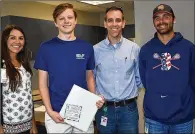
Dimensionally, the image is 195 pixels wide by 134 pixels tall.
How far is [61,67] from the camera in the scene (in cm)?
156

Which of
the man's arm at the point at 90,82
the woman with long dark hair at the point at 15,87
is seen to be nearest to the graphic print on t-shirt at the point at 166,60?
the man's arm at the point at 90,82

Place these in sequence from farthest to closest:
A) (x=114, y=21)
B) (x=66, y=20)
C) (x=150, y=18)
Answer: (x=150, y=18), (x=114, y=21), (x=66, y=20)

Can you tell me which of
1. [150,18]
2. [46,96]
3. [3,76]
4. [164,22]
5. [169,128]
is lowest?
[169,128]

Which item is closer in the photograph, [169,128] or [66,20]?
[66,20]

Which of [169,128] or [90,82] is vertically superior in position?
[90,82]

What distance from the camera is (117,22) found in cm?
180

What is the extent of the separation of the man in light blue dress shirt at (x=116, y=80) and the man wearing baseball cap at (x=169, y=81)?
0.47 ft

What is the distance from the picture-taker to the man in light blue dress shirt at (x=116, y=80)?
6.04 feet

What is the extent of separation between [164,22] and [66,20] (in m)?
0.69

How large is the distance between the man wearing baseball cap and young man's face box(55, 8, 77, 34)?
608 mm

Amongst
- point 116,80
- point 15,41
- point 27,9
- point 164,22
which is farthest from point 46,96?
point 27,9

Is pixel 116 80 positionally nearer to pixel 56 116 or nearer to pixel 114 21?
pixel 114 21

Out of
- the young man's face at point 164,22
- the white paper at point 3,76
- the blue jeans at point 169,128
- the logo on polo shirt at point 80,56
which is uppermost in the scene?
the young man's face at point 164,22

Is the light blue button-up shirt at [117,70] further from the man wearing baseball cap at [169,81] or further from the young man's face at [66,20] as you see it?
the young man's face at [66,20]
